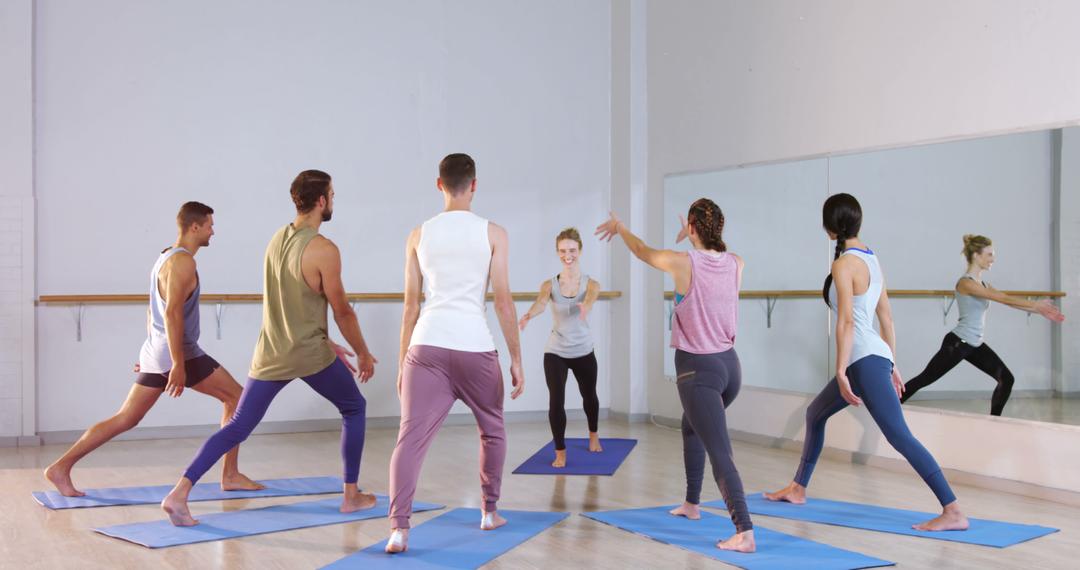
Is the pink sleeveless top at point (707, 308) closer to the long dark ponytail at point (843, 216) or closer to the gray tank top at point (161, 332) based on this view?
the long dark ponytail at point (843, 216)

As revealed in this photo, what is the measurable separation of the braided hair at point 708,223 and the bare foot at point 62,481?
325cm

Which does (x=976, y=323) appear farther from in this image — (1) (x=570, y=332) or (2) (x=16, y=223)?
(2) (x=16, y=223)

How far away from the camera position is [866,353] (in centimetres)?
455

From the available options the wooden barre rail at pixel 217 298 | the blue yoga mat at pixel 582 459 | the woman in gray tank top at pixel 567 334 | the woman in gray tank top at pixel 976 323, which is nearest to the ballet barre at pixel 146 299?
the wooden barre rail at pixel 217 298

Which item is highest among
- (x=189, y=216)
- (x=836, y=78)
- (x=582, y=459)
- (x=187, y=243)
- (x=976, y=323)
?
(x=836, y=78)

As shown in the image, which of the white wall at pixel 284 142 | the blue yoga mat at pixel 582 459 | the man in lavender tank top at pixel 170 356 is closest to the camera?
the man in lavender tank top at pixel 170 356

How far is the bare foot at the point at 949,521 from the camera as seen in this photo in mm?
4391

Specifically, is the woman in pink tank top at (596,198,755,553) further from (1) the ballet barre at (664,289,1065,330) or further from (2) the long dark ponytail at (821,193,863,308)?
(1) the ballet barre at (664,289,1065,330)

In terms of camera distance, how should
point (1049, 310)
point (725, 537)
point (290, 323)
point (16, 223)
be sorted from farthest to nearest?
point (16, 223)
point (1049, 310)
point (290, 323)
point (725, 537)

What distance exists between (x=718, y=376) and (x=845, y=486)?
5.94ft

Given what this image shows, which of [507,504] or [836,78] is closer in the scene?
[507,504]

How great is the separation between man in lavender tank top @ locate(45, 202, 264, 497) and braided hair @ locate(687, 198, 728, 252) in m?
2.30

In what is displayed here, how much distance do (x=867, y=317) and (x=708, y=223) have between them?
3.28 ft

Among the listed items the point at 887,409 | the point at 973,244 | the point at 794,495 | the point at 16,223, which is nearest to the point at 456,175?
the point at 887,409
